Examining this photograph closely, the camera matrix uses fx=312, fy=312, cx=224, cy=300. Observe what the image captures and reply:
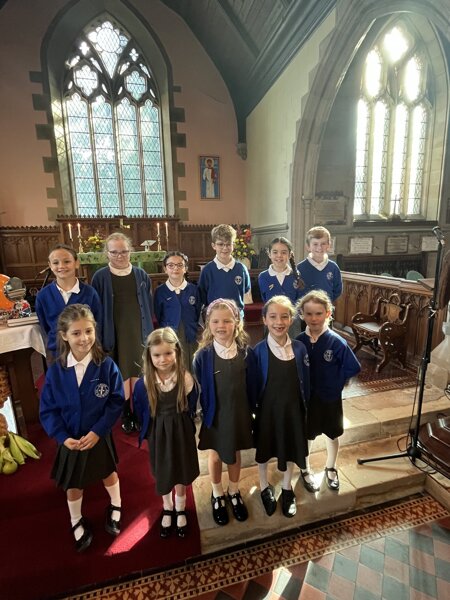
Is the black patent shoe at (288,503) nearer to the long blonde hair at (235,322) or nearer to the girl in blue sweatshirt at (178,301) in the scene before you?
the long blonde hair at (235,322)

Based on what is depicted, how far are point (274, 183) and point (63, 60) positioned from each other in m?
5.92

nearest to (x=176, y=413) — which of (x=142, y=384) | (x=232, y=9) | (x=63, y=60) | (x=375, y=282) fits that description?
(x=142, y=384)

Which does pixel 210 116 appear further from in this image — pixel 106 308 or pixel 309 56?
pixel 106 308

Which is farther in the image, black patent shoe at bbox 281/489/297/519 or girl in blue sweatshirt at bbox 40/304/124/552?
black patent shoe at bbox 281/489/297/519

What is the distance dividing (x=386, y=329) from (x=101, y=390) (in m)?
3.17

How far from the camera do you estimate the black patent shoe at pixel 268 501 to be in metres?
1.93

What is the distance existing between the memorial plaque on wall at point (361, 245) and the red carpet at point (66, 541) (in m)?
6.34

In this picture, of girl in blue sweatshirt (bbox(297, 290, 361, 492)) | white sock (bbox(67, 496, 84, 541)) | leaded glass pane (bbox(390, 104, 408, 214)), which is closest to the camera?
white sock (bbox(67, 496, 84, 541))

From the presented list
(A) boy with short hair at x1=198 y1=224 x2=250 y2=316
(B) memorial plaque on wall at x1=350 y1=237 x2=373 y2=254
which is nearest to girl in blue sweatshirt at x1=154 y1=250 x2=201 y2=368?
(A) boy with short hair at x1=198 y1=224 x2=250 y2=316

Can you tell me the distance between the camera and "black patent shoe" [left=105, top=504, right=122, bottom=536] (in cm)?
176

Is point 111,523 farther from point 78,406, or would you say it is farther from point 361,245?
point 361,245

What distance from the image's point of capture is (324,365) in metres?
1.97

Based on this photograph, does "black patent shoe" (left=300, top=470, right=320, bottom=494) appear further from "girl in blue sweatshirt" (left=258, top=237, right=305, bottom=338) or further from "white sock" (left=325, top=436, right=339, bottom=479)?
"girl in blue sweatshirt" (left=258, top=237, right=305, bottom=338)

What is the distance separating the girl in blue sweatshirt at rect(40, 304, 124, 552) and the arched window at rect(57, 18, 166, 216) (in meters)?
7.35
